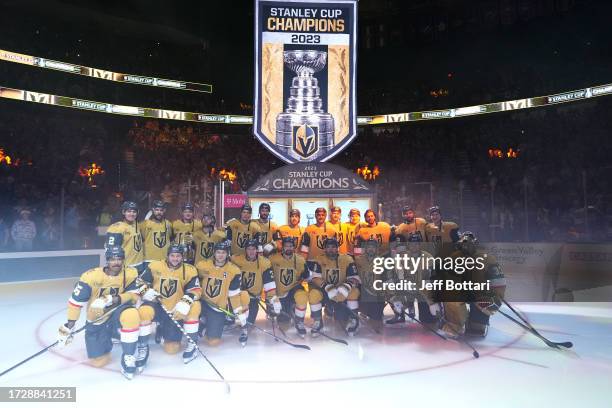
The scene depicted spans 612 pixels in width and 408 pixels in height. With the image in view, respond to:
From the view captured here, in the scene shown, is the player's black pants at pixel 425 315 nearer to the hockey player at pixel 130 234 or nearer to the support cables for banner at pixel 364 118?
the hockey player at pixel 130 234

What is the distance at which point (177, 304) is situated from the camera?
4.11m

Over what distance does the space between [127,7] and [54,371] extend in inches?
710

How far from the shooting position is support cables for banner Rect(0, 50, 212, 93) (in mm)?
14111

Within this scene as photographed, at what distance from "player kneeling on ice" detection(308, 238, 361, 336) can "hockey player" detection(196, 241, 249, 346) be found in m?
0.95

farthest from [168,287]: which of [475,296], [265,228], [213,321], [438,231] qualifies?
[438,231]

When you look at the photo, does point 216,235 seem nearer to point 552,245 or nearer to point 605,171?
point 552,245

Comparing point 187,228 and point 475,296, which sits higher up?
point 187,228

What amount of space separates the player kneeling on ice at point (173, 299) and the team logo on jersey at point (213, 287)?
28 centimetres

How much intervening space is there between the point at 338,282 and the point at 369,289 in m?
0.38

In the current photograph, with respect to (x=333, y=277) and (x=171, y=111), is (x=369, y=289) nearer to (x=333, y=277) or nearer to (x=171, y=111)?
(x=333, y=277)

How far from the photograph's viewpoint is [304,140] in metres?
9.08

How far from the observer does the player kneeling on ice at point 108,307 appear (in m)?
3.81

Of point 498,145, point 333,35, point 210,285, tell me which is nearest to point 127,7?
point 333,35

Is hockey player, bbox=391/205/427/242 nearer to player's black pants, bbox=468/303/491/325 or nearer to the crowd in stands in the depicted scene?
A: player's black pants, bbox=468/303/491/325
